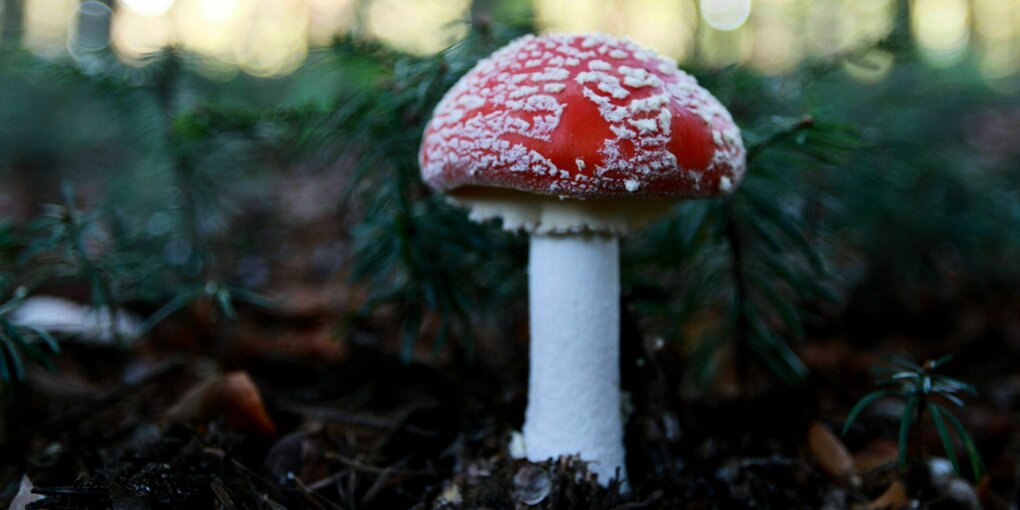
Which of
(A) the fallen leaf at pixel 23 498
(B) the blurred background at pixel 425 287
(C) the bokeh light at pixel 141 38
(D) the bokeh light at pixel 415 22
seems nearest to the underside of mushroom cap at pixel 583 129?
(B) the blurred background at pixel 425 287

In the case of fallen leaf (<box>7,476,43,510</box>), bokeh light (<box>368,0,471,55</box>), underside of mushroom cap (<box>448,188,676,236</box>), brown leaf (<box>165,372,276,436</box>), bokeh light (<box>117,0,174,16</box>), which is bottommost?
brown leaf (<box>165,372,276,436</box>)

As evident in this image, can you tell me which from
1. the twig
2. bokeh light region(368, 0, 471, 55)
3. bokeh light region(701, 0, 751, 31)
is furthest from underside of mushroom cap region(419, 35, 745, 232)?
bokeh light region(701, 0, 751, 31)

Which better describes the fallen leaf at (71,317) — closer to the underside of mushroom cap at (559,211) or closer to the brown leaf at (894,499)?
the underside of mushroom cap at (559,211)

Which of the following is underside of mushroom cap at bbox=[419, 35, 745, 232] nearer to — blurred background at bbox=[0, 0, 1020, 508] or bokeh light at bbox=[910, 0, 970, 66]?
blurred background at bbox=[0, 0, 1020, 508]

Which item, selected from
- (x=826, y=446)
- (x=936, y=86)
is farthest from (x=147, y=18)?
(x=936, y=86)

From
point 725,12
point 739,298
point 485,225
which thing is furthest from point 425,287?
point 725,12

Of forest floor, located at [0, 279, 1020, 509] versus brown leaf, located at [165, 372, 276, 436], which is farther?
brown leaf, located at [165, 372, 276, 436]

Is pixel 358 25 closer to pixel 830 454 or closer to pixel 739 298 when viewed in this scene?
pixel 739 298
